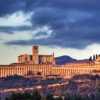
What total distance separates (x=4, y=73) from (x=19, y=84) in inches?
860

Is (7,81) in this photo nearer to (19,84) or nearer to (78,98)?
(19,84)

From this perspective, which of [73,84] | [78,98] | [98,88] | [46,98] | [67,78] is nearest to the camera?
[46,98]

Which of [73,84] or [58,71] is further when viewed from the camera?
[58,71]

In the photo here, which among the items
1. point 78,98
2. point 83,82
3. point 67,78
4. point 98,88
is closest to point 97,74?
point 67,78

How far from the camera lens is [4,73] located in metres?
198

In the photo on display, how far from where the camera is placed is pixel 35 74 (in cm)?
19700

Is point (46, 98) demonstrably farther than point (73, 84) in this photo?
No

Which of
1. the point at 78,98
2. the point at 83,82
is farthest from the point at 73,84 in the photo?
the point at 78,98

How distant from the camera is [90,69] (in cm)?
19750

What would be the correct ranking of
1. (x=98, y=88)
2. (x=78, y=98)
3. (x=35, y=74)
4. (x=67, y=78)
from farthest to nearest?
(x=35, y=74) → (x=67, y=78) → (x=98, y=88) → (x=78, y=98)

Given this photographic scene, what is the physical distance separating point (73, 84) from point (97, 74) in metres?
19.3

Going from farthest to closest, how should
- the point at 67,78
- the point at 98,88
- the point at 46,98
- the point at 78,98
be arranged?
the point at 67,78, the point at 98,88, the point at 78,98, the point at 46,98

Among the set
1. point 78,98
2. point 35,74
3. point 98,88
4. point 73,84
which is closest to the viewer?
point 78,98

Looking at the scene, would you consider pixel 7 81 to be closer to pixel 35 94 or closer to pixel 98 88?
pixel 98 88
